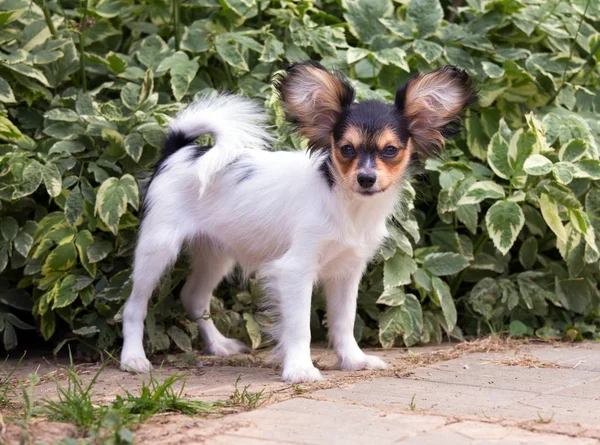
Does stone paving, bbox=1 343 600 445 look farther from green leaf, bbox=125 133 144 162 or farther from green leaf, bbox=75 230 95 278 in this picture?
green leaf, bbox=125 133 144 162

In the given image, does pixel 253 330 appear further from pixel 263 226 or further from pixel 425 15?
pixel 425 15

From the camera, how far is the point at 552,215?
5168 millimetres

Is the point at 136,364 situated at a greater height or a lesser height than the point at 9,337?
lesser

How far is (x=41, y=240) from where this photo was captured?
4.96 m

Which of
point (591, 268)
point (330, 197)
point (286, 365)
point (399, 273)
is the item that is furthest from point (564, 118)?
point (286, 365)

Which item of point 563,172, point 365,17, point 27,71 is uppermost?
point 365,17

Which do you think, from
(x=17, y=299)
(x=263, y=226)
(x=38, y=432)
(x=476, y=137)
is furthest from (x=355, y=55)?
(x=38, y=432)

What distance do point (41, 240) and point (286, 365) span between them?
5.78ft

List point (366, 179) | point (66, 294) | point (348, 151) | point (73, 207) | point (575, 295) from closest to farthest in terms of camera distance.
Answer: point (366, 179), point (348, 151), point (66, 294), point (73, 207), point (575, 295)

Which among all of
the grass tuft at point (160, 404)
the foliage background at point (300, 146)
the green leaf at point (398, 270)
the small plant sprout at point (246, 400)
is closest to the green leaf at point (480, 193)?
the foliage background at point (300, 146)

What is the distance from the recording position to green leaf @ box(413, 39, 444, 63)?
547cm

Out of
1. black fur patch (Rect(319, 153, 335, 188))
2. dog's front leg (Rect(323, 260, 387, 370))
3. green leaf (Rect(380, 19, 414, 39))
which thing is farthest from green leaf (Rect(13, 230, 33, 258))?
green leaf (Rect(380, 19, 414, 39))

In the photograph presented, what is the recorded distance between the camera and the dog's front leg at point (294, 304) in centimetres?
414

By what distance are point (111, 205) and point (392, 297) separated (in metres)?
1.73
